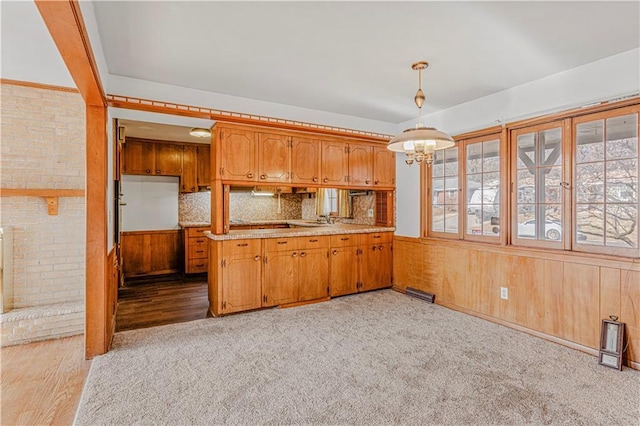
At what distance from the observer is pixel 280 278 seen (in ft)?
13.3

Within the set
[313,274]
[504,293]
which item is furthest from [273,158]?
[504,293]

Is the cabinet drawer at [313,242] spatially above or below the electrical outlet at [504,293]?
above

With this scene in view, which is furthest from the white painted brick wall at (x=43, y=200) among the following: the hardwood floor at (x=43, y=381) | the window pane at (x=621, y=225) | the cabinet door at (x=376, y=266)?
the window pane at (x=621, y=225)

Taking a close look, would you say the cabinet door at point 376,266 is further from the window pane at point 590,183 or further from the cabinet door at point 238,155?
the window pane at point 590,183

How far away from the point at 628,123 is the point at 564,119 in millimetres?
480

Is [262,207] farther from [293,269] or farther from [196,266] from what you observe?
[293,269]

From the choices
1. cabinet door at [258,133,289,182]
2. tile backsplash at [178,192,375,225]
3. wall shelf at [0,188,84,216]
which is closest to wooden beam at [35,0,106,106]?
wall shelf at [0,188,84,216]

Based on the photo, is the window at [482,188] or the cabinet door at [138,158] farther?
the cabinet door at [138,158]

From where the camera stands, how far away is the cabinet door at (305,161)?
420 cm

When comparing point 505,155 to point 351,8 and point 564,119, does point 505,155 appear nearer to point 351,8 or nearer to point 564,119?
point 564,119

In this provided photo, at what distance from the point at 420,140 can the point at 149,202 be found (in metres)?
5.36

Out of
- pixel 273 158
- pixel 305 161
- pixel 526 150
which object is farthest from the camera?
pixel 305 161

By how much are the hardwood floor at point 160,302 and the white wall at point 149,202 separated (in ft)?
3.51

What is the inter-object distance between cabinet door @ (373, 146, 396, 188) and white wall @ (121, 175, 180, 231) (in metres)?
3.94
